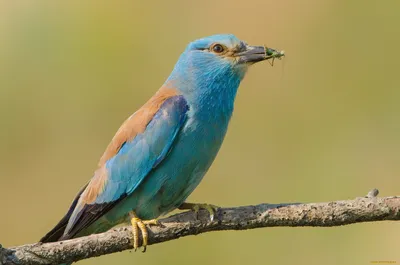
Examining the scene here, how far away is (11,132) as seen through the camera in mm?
8367

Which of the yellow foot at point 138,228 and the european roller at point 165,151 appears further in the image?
the european roller at point 165,151

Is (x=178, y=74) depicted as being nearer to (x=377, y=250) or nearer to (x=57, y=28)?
(x=377, y=250)

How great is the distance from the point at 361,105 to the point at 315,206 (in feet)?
12.0

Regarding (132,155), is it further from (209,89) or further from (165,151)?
(209,89)

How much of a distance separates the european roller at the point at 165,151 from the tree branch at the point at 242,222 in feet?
1.07

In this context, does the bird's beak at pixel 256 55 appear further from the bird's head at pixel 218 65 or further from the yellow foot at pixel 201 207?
the yellow foot at pixel 201 207

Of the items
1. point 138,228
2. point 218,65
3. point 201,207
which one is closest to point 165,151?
point 201,207

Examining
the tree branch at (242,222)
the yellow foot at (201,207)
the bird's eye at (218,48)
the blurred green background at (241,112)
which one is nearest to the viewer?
the tree branch at (242,222)

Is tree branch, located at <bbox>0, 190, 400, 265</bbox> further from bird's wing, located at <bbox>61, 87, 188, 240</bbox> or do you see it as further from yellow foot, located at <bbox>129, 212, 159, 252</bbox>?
bird's wing, located at <bbox>61, 87, 188, 240</bbox>

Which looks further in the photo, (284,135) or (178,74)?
(284,135)

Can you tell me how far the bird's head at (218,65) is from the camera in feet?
17.7

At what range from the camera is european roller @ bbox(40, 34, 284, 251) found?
5094 mm

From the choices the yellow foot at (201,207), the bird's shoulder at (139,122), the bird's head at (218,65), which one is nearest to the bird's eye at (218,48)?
the bird's head at (218,65)

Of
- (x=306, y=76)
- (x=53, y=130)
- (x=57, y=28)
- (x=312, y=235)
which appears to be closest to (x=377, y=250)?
(x=312, y=235)
